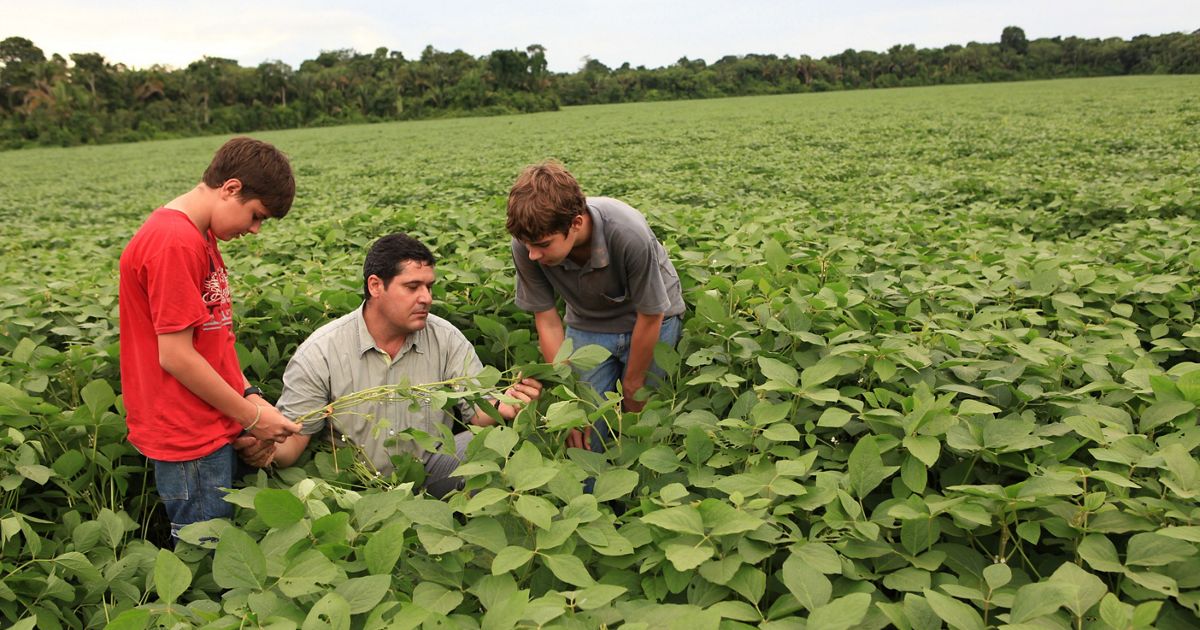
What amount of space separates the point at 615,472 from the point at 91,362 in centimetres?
209

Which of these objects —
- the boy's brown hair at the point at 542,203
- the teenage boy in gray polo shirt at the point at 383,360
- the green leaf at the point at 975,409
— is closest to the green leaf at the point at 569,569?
the green leaf at the point at 975,409

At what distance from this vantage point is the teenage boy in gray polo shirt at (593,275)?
241 cm

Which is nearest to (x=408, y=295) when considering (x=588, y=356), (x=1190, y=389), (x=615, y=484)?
(x=588, y=356)

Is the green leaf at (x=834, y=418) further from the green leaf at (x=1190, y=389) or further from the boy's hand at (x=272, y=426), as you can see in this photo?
the boy's hand at (x=272, y=426)

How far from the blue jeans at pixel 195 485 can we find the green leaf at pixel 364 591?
1203 millimetres

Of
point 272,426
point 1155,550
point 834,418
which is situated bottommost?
point 272,426

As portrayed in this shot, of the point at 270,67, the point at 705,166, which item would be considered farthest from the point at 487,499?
the point at 270,67

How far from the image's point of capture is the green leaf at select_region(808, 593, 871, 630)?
3.71ft

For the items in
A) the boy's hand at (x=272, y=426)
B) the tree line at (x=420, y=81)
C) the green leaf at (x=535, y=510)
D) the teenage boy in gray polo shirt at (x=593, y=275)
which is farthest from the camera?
the tree line at (x=420, y=81)

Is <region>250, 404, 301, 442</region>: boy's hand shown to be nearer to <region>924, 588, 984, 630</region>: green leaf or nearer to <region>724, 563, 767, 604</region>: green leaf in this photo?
<region>724, 563, 767, 604</region>: green leaf

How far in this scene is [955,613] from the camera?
1.17m

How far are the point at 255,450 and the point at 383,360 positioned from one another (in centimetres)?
51

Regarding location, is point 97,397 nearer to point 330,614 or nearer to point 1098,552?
point 330,614

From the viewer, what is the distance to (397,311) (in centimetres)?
255
